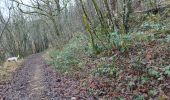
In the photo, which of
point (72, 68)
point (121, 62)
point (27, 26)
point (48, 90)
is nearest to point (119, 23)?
point (72, 68)

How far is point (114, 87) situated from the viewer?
873 cm

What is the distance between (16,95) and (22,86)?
185cm

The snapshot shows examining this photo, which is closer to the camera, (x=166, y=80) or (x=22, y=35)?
(x=166, y=80)

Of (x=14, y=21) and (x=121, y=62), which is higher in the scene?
(x=14, y=21)

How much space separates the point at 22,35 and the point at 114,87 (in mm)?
43519

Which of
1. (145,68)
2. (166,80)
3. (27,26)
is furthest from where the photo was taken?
(27,26)

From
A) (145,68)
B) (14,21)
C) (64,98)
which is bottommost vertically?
(64,98)

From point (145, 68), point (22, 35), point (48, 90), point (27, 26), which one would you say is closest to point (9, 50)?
point (22, 35)

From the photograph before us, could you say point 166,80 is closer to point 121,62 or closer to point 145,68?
point 145,68

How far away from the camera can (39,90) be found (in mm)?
11047

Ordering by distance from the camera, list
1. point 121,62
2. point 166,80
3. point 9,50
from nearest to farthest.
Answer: point 166,80 → point 121,62 → point 9,50

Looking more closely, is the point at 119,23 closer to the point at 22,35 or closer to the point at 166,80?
the point at 166,80

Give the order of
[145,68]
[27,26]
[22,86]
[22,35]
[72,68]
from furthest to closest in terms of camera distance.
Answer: [27,26] < [22,35] < [72,68] < [22,86] < [145,68]

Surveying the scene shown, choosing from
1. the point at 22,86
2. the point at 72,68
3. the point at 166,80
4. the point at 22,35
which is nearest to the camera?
the point at 166,80
